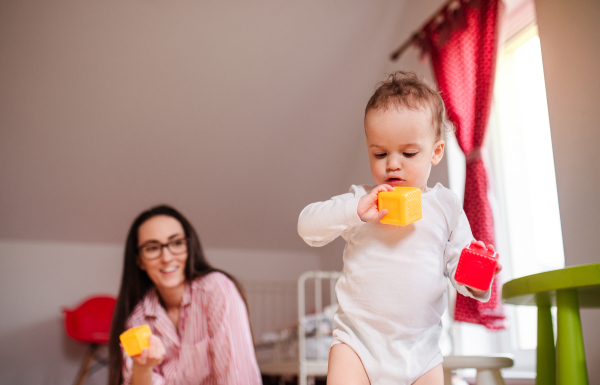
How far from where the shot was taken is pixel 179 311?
6.63ft

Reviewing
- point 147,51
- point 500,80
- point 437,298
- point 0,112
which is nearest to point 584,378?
point 437,298

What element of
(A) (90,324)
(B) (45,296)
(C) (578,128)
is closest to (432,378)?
(C) (578,128)

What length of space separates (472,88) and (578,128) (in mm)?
863

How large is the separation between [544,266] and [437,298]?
172 cm

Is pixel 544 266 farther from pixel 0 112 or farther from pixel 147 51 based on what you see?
pixel 0 112

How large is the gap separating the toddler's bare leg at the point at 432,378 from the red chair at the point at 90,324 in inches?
137

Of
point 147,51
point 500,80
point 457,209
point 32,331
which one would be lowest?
point 32,331

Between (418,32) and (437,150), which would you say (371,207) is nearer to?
(437,150)

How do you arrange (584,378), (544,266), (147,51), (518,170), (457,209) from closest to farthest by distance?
(584,378)
(457,209)
(544,266)
(518,170)
(147,51)

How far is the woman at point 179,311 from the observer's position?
69.0 inches

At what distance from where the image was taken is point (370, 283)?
1.10 meters

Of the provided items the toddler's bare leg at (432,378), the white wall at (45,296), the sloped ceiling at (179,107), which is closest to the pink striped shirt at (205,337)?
the toddler's bare leg at (432,378)

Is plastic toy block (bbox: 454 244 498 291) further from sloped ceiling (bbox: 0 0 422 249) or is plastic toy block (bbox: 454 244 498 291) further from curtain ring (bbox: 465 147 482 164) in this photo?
sloped ceiling (bbox: 0 0 422 249)

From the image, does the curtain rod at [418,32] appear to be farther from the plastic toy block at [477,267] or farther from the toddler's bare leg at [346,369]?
the toddler's bare leg at [346,369]
